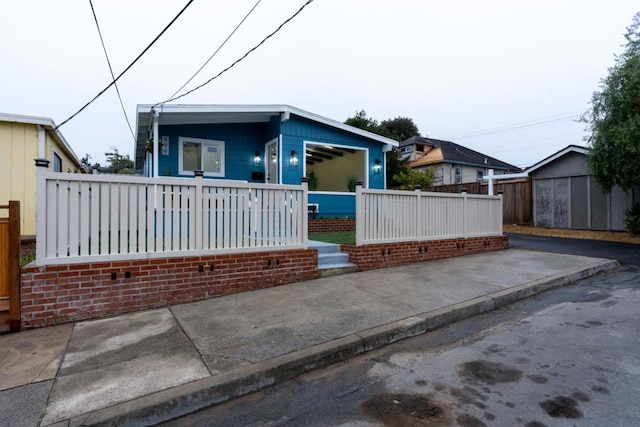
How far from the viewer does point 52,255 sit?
13.7 feet

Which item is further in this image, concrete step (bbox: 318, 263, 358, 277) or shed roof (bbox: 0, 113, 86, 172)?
shed roof (bbox: 0, 113, 86, 172)

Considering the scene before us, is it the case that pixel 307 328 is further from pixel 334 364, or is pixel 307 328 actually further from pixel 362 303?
pixel 362 303

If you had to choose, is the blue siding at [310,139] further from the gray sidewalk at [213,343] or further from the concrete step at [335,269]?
the gray sidewalk at [213,343]

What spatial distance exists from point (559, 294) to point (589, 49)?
1960 cm

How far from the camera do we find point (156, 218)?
4.78m

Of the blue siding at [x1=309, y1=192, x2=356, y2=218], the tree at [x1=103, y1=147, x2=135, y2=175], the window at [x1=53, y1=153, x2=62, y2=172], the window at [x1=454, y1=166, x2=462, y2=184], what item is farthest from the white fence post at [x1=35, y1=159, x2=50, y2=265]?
the tree at [x1=103, y1=147, x2=135, y2=175]

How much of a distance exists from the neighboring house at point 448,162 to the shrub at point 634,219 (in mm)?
14823

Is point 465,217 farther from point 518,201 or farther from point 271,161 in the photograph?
point 518,201

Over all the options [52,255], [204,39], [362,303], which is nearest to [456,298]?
[362,303]

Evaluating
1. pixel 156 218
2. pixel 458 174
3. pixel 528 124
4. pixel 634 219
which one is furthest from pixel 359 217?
pixel 528 124

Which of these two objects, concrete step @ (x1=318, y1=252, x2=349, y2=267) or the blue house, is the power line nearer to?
the blue house

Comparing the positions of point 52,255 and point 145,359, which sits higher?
point 52,255

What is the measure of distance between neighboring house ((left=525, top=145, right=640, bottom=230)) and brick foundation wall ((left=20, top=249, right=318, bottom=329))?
13076 mm

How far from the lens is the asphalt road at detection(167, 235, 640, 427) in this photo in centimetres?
242
